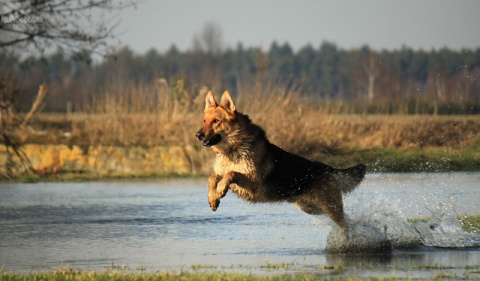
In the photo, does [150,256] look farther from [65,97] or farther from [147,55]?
[147,55]

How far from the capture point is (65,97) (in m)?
44.2

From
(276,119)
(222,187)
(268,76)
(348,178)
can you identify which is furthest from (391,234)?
(268,76)

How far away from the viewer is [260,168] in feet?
39.7

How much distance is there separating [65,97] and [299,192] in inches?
1312

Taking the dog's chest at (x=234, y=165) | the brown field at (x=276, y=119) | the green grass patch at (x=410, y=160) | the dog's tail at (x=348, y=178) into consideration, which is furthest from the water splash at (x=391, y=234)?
the brown field at (x=276, y=119)

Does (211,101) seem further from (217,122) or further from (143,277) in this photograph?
(143,277)

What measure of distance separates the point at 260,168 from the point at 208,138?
0.81 meters

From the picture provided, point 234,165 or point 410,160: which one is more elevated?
point 410,160

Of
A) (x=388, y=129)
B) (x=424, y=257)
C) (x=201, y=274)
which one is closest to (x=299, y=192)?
(x=424, y=257)

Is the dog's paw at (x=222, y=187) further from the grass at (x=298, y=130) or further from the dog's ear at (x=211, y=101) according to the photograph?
the grass at (x=298, y=130)

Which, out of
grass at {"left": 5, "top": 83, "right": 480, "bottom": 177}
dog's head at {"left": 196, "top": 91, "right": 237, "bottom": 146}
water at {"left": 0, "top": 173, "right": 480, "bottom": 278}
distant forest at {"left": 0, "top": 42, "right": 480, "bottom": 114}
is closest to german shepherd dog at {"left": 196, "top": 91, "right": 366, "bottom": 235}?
dog's head at {"left": 196, "top": 91, "right": 237, "bottom": 146}

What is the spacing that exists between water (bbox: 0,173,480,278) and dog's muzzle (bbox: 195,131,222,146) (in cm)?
137

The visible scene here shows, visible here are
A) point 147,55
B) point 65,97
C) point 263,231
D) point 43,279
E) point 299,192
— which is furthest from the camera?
point 147,55

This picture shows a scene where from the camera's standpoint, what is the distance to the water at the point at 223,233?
10805mm
